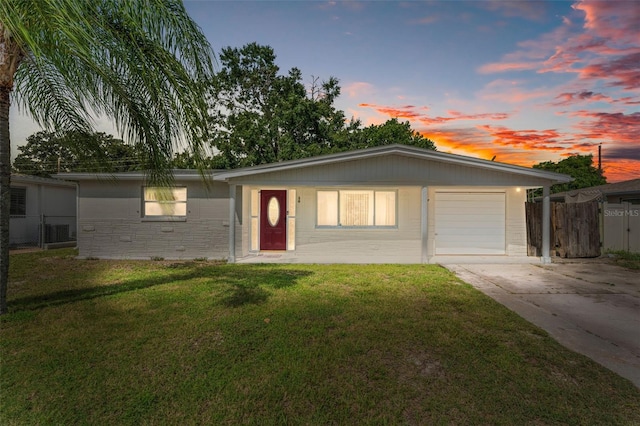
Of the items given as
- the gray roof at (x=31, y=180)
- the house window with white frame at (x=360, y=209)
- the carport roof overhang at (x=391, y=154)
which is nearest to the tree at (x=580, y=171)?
the carport roof overhang at (x=391, y=154)

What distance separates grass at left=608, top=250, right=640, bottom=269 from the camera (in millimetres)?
9111

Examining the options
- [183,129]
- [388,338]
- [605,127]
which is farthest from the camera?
[605,127]

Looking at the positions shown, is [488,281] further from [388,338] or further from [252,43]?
[252,43]

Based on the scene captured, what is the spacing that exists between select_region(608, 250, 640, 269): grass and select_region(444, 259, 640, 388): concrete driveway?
0.46 metres

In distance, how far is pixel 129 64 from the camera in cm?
310

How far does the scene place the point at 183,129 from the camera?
3.39 m

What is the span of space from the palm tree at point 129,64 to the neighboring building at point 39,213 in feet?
41.1

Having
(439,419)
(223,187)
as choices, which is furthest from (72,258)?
(439,419)

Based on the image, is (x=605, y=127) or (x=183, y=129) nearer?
(x=183, y=129)

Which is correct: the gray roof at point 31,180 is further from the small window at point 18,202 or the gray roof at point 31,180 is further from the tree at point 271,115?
the tree at point 271,115

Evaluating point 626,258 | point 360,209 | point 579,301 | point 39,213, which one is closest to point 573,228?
point 626,258

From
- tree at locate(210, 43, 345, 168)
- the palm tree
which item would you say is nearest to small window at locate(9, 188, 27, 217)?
tree at locate(210, 43, 345, 168)

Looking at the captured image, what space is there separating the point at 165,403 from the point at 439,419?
223cm

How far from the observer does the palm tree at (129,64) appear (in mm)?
2559
